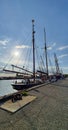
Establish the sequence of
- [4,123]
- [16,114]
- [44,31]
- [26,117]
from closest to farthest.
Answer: [4,123]
[26,117]
[16,114]
[44,31]

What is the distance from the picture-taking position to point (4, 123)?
5.52 meters

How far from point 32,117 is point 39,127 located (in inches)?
46.6

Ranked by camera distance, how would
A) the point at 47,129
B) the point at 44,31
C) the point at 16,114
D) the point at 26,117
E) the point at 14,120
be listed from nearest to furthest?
the point at 47,129
the point at 14,120
the point at 26,117
the point at 16,114
the point at 44,31

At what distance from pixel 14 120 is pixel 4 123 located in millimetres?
515

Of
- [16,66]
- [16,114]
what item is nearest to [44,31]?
[16,66]

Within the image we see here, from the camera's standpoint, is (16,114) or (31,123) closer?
(31,123)

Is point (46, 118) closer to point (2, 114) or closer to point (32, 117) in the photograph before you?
point (32, 117)

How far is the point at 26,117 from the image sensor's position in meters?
6.27

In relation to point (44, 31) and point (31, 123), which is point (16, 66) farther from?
point (31, 123)

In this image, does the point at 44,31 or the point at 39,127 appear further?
the point at 44,31

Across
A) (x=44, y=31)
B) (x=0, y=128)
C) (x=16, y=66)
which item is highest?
(x=44, y=31)

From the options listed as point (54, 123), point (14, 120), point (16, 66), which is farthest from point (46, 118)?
point (16, 66)

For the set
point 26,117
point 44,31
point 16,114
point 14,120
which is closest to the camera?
point 14,120

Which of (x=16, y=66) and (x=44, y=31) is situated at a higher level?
(x=44, y=31)
